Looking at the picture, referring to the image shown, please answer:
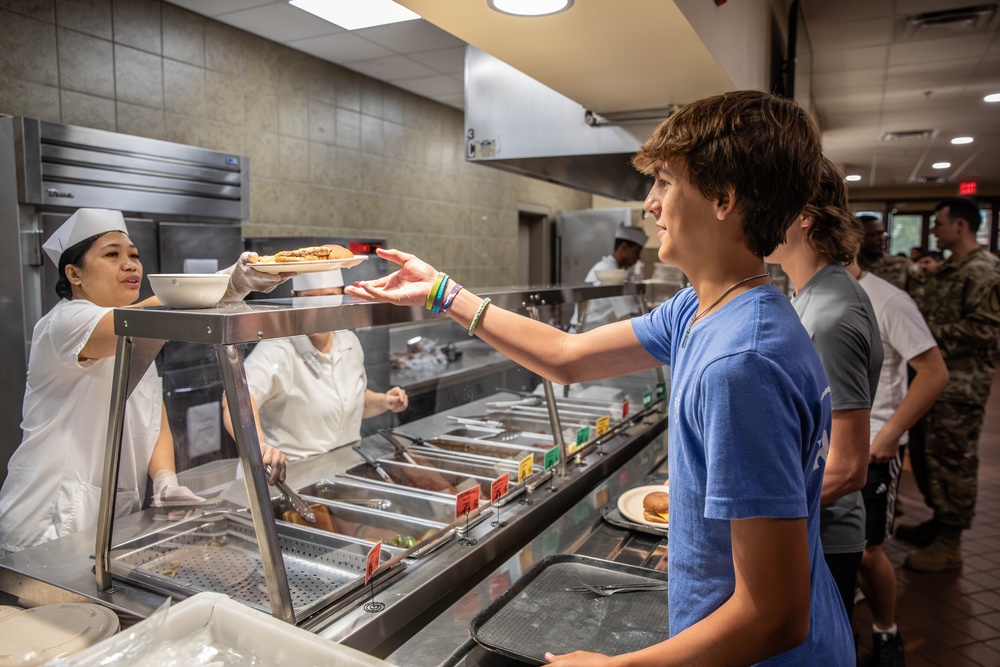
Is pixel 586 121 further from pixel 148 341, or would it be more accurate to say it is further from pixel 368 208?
pixel 368 208

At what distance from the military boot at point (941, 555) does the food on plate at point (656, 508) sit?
261cm

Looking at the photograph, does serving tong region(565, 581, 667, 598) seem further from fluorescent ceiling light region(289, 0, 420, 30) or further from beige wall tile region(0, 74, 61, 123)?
beige wall tile region(0, 74, 61, 123)

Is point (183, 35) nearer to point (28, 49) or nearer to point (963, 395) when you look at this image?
point (28, 49)

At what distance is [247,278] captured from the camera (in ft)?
4.77

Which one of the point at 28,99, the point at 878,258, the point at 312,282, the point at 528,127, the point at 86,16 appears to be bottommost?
the point at 312,282

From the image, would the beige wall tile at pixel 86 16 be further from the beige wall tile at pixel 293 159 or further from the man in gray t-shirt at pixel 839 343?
the man in gray t-shirt at pixel 839 343

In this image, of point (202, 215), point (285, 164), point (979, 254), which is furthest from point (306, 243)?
point (979, 254)

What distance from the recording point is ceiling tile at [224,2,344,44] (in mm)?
4205

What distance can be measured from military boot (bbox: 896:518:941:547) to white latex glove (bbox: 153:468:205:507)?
13.0ft

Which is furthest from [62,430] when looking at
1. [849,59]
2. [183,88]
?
[849,59]

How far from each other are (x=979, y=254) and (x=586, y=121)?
2.64 m

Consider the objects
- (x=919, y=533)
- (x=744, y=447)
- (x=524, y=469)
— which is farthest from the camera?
(x=919, y=533)

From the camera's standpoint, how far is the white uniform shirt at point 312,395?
1.91 metres

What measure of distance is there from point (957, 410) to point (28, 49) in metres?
5.16
